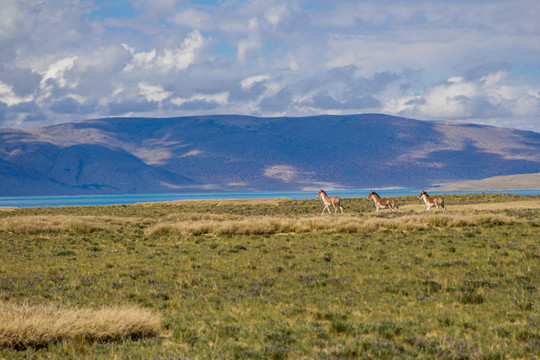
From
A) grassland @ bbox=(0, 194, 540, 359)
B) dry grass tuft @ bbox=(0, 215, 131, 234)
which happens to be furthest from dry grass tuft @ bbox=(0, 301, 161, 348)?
dry grass tuft @ bbox=(0, 215, 131, 234)

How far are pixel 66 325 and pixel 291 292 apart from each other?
5764 mm

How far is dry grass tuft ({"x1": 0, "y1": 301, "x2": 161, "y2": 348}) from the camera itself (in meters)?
8.58

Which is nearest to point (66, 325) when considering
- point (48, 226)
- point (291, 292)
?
point (291, 292)

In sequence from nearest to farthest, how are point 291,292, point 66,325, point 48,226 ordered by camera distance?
point 66,325
point 291,292
point 48,226

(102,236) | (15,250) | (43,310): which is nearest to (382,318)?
(43,310)

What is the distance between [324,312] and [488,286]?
4952 mm

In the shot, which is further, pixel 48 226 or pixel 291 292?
pixel 48 226

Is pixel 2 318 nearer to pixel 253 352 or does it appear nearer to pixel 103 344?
pixel 103 344

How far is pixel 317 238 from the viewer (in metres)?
25.9

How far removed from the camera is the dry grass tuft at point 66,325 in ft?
28.1

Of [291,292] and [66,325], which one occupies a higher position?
[66,325]

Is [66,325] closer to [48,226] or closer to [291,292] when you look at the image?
[291,292]

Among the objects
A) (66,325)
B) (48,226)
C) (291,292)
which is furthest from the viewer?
(48,226)

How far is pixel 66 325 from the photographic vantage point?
8.96m
